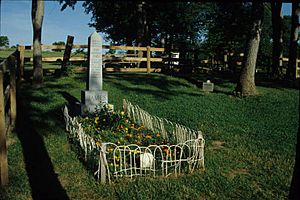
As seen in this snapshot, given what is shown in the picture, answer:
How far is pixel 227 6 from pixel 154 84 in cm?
2740

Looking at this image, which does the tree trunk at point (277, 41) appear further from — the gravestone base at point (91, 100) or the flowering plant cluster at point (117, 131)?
the flowering plant cluster at point (117, 131)

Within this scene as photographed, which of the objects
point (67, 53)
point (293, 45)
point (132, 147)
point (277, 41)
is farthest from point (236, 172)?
point (277, 41)

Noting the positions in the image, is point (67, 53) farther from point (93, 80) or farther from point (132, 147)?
point (132, 147)

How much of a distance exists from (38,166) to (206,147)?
3870 mm

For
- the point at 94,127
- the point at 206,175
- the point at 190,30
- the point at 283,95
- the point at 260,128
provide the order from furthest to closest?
the point at 190,30 < the point at 283,95 < the point at 260,128 < the point at 94,127 < the point at 206,175

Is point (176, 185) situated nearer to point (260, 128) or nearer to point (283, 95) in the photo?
point (260, 128)

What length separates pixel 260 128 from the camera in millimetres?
8883

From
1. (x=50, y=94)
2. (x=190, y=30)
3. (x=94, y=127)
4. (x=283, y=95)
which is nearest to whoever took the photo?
(x=94, y=127)

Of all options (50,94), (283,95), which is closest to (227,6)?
(283,95)

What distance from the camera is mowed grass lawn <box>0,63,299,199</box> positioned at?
15.9ft

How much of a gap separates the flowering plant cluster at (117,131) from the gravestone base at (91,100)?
1081mm

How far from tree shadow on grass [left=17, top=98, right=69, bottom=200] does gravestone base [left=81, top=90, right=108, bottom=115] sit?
5.99ft

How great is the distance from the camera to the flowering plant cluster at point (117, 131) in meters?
6.83

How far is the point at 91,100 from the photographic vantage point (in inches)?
382
